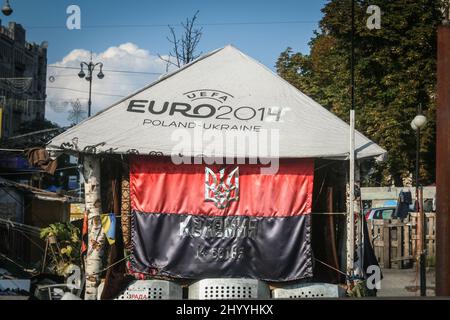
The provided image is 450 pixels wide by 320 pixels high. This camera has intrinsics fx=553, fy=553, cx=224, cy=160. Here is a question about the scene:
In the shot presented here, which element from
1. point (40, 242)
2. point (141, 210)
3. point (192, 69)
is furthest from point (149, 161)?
point (40, 242)

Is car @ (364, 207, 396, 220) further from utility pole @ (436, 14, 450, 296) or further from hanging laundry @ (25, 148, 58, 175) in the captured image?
utility pole @ (436, 14, 450, 296)

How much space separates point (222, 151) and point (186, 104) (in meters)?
1.32

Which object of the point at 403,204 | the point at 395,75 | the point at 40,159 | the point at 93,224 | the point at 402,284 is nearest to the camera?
the point at 93,224

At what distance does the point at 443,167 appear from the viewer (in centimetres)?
730

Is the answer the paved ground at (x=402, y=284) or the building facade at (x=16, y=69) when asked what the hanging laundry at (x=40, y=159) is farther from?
the building facade at (x=16, y=69)

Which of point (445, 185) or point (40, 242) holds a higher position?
point (445, 185)

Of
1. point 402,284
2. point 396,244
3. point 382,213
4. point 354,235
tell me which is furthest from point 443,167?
point 382,213

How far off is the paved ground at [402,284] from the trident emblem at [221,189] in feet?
16.9

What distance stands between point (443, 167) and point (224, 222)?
377cm

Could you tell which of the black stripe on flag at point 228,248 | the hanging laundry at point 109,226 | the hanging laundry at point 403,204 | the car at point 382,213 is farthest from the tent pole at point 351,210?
the car at point 382,213

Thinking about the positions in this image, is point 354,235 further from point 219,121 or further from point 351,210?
point 219,121

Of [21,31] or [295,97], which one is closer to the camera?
[295,97]
